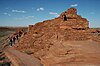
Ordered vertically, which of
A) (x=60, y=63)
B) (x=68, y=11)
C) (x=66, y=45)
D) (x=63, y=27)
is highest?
(x=68, y=11)

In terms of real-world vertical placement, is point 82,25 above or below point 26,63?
above

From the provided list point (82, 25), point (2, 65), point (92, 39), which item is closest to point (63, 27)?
point (82, 25)

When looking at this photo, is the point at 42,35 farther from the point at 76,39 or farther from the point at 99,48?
the point at 99,48

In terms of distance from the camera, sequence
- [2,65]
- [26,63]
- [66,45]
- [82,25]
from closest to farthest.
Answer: [66,45] < [26,63] < [82,25] < [2,65]

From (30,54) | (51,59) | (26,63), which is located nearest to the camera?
(51,59)

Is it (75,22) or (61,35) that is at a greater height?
(75,22)

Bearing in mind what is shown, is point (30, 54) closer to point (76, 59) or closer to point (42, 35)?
point (42, 35)

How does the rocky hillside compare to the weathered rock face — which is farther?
the weathered rock face

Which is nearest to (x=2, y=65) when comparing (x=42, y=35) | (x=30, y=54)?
(x=30, y=54)

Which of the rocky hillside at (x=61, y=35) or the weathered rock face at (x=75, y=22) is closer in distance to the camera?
the rocky hillside at (x=61, y=35)

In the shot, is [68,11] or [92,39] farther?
[68,11]

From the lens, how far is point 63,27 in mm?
33125

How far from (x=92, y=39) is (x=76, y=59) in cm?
1007

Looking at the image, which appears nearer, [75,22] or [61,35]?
[61,35]
